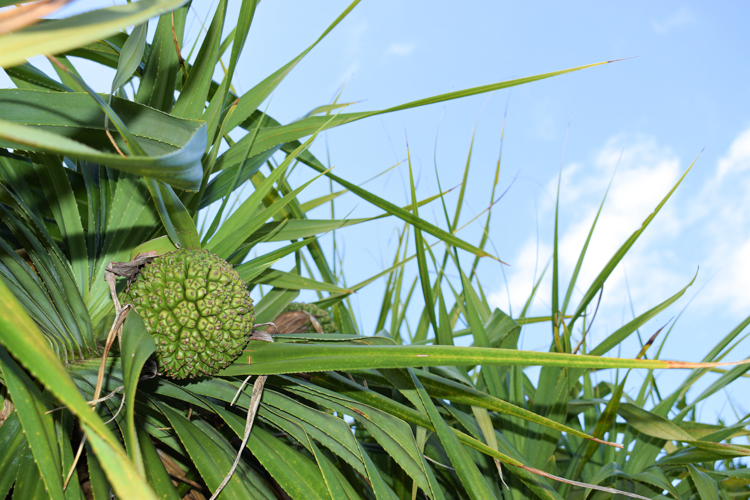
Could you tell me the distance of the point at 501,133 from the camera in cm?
117

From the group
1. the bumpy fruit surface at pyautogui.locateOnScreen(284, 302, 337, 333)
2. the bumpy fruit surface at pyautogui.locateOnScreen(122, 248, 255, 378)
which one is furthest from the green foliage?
the bumpy fruit surface at pyautogui.locateOnScreen(284, 302, 337, 333)

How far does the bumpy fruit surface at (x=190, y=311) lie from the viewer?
56cm

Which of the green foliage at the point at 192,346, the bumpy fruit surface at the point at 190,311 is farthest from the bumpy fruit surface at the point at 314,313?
the bumpy fruit surface at the point at 190,311

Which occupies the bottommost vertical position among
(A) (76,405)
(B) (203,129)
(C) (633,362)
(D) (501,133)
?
(A) (76,405)

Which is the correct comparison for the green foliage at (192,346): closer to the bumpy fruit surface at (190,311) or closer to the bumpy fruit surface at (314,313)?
the bumpy fruit surface at (190,311)

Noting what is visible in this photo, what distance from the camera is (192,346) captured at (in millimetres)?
559

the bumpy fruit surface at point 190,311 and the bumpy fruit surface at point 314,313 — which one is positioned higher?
the bumpy fruit surface at point 314,313

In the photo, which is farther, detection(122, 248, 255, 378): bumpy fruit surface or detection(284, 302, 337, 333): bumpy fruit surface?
detection(284, 302, 337, 333): bumpy fruit surface

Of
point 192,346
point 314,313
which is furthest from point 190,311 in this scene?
point 314,313

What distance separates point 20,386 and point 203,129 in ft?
0.96

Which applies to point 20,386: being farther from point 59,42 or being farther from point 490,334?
point 490,334

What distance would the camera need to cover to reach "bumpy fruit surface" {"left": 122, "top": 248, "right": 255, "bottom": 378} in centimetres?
56

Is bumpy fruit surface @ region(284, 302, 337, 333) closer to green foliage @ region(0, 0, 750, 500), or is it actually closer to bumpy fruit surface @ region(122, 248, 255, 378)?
green foliage @ region(0, 0, 750, 500)

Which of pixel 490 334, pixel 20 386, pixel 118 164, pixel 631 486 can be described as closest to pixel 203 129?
pixel 118 164
